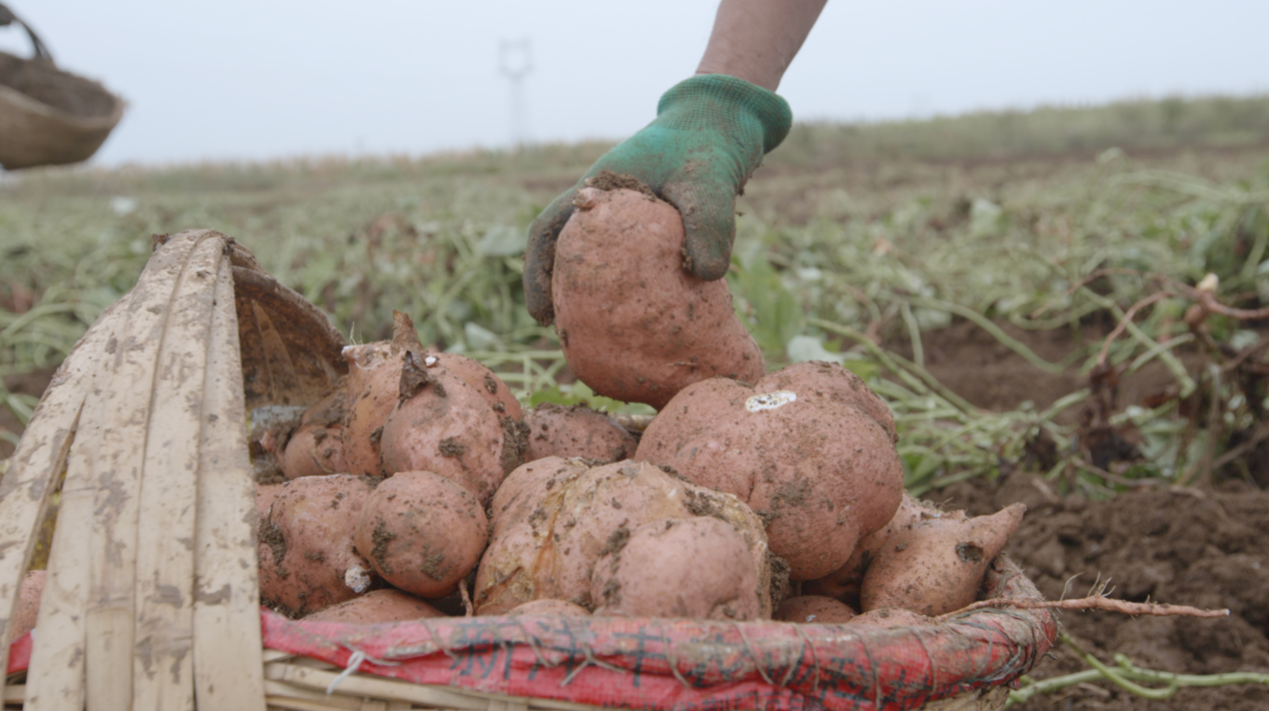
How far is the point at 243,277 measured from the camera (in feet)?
4.66

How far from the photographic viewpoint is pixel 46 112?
16.6 ft

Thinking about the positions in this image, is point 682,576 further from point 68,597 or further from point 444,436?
point 68,597

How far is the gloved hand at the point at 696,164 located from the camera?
1439 millimetres

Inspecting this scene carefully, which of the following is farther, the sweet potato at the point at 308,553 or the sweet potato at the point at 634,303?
the sweet potato at the point at 634,303

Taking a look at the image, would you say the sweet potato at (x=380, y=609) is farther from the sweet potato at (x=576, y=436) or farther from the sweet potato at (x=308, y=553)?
the sweet potato at (x=576, y=436)

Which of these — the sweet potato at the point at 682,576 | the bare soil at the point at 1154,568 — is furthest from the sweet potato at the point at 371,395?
the bare soil at the point at 1154,568

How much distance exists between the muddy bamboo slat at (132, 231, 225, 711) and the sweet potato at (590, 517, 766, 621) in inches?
16.9

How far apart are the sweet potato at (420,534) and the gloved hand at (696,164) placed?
51 cm

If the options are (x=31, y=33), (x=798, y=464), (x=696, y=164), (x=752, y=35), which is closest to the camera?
(x=798, y=464)

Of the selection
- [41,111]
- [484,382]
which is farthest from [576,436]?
[41,111]

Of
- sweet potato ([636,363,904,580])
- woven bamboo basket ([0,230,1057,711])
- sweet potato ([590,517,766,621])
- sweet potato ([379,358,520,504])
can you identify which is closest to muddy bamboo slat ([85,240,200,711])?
woven bamboo basket ([0,230,1057,711])

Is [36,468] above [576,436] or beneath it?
above

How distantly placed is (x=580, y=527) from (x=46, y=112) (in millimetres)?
5527

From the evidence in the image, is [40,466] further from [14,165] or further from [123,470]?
[14,165]
